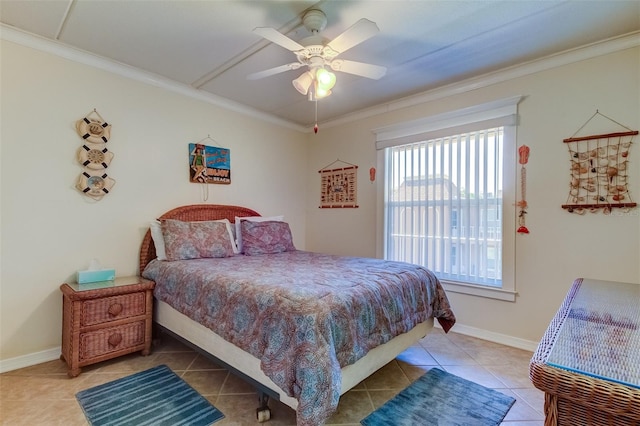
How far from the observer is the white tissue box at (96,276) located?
244cm

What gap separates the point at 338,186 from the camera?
424 centimetres

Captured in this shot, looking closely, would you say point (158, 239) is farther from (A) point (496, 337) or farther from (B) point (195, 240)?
(A) point (496, 337)

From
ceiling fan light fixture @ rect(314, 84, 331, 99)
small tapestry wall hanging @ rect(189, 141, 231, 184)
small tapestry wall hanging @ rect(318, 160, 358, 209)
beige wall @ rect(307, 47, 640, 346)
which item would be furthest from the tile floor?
ceiling fan light fixture @ rect(314, 84, 331, 99)

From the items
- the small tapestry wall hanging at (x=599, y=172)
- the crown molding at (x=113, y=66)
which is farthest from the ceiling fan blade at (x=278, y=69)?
the small tapestry wall hanging at (x=599, y=172)

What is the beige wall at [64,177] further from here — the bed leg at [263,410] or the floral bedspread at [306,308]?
the bed leg at [263,410]

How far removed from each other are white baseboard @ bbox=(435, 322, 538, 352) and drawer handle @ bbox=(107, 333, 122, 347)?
10.3ft

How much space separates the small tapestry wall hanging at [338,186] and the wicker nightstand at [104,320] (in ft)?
8.31

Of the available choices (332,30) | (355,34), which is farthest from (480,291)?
(332,30)

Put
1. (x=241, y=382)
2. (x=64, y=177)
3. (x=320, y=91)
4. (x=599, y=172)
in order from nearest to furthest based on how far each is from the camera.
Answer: (x=241, y=382) < (x=320, y=91) < (x=599, y=172) < (x=64, y=177)

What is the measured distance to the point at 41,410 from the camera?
1768mm

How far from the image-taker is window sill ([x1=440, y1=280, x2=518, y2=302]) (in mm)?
2795

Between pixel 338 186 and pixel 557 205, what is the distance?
2483 millimetres

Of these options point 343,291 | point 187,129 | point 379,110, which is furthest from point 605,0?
point 187,129

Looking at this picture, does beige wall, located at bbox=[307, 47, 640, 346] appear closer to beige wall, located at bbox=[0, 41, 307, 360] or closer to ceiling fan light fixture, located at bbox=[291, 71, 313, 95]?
ceiling fan light fixture, located at bbox=[291, 71, 313, 95]
